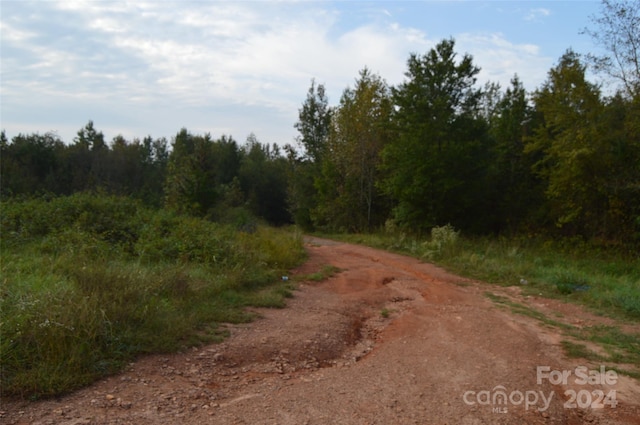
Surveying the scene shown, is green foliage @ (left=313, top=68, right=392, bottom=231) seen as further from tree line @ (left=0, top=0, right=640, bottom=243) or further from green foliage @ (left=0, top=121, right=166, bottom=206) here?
green foliage @ (left=0, top=121, right=166, bottom=206)

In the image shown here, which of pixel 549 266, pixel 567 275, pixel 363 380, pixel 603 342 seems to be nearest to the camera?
pixel 363 380

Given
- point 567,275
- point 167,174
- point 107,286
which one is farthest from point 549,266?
point 167,174

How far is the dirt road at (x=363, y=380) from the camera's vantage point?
12.2ft

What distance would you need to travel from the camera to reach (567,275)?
10.7 m

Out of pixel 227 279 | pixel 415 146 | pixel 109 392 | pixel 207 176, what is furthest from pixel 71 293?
pixel 207 176

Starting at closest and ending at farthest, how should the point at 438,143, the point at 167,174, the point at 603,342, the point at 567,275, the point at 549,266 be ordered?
the point at 603,342 < the point at 567,275 < the point at 549,266 < the point at 438,143 < the point at 167,174

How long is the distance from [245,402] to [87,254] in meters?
6.33

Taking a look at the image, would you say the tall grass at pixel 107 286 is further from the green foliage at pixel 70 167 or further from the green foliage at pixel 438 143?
the green foliage at pixel 70 167

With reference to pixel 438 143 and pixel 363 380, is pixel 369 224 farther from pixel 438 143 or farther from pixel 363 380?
pixel 363 380

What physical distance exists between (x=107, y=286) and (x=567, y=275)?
9.74m

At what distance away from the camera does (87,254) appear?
8.94 meters

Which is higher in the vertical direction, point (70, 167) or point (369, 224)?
point (70, 167)

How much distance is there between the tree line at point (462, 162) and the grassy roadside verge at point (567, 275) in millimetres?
2131

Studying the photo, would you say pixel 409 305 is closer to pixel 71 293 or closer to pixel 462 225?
pixel 71 293
